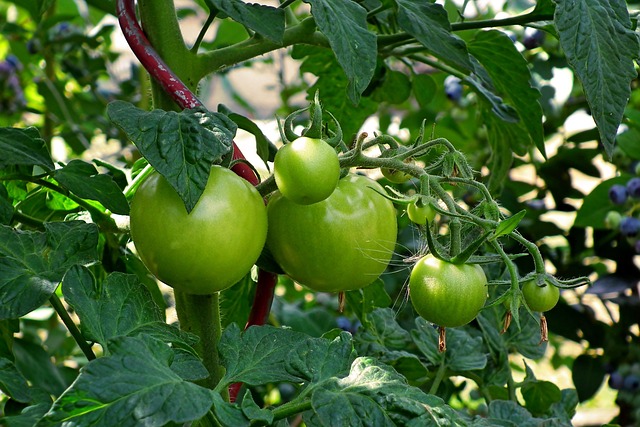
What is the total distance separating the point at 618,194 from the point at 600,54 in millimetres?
685

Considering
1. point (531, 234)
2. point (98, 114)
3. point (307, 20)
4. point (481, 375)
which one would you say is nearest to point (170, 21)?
point (307, 20)

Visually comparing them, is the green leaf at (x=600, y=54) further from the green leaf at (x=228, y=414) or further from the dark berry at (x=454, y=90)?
the dark berry at (x=454, y=90)

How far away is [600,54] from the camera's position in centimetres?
51

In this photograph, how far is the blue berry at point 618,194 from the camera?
1149mm

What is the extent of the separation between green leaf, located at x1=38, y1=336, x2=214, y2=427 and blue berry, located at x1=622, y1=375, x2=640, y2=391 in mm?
911

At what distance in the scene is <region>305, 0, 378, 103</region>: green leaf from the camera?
49 centimetres

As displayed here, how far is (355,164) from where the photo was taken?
1.72 feet

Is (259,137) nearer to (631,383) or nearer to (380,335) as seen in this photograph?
(380,335)

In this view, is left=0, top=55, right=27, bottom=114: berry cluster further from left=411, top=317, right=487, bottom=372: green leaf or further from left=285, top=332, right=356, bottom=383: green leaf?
left=285, top=332, right=356, bottom=383: green leaf

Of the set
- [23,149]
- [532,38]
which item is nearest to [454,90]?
[532,38]

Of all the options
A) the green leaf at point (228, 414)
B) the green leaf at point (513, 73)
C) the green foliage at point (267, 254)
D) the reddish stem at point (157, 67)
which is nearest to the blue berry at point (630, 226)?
the green foliage at point (267, 254)

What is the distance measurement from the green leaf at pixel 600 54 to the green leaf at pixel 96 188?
1.04 feet

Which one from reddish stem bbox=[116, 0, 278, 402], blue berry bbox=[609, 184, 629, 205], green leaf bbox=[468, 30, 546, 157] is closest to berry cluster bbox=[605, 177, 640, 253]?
blue berry bbox=[609, 184, 629, 205]

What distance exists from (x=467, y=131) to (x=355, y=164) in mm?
984
